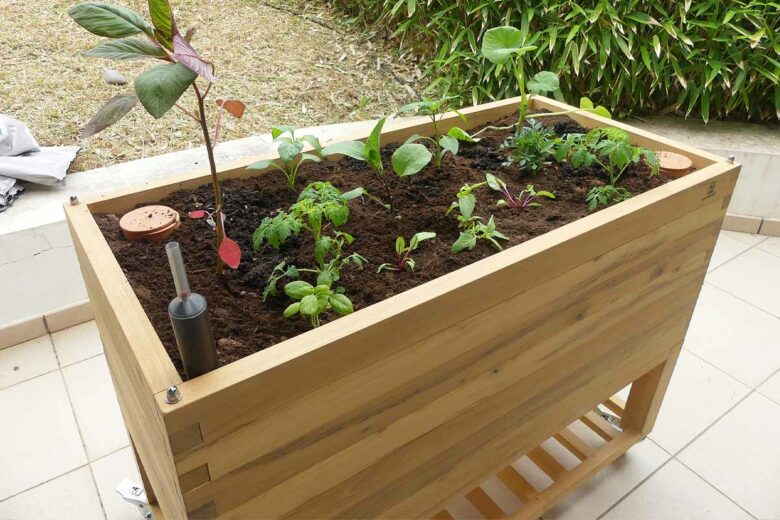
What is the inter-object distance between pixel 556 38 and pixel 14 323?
8.35 ft

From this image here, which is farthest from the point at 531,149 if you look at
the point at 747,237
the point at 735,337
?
the point at 747,237

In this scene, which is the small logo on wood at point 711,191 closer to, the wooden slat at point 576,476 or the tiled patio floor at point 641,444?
the wooden slat at point 576,476

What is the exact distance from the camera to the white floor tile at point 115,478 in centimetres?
154

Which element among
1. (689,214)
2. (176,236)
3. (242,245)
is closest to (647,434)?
(689,214)

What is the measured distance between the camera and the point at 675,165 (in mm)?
1310

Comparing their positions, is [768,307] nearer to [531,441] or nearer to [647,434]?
[647,434]

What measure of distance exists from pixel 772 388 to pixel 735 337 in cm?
25

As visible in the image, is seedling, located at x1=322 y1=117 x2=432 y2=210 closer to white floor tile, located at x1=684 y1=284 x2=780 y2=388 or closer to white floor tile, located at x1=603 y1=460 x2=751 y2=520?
white floor tile, located at x1=603 y1=460 x2=751 y2=520

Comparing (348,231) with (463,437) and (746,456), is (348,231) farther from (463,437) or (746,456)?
(746,456)

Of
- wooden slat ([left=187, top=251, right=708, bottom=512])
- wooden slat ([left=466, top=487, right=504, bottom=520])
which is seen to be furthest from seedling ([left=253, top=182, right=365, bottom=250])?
wooden slat ([left=466, top=487, right=504, bottom=520])

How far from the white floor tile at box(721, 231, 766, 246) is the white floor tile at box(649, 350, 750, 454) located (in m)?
0.94

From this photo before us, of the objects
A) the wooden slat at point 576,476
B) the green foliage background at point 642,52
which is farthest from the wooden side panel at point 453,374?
the green foliage background at point 642,52

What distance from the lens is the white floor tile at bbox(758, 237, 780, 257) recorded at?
2.63 metres

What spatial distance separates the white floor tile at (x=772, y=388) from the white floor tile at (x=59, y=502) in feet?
6.55
